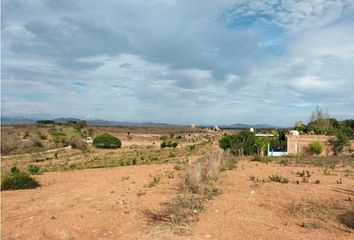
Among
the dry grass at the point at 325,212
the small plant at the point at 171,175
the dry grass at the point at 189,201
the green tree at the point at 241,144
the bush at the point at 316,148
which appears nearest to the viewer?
the dry grass at the point at 325,212


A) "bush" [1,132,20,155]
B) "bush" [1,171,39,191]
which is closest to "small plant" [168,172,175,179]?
"bush" [1,171,39,191]

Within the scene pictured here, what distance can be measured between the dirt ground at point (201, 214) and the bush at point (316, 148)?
55.8ft

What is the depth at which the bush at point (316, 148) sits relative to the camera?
103 ft

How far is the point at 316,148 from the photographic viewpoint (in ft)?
104

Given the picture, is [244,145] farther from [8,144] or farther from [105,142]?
[8,144]

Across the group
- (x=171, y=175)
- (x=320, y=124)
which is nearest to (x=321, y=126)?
(x=320, y=124)

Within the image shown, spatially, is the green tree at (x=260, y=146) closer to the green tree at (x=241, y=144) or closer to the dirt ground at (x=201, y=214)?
the green tree at (x=241, y=144)

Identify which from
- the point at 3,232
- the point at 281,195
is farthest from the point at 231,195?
the point at 3,232

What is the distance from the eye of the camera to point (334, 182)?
44.0 feet

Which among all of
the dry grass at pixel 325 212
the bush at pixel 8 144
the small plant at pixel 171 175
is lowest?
the bush at pixel 8 144

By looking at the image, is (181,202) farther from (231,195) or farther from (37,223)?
(37,223)

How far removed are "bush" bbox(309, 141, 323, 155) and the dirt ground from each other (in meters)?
17.0

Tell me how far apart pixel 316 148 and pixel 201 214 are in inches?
961

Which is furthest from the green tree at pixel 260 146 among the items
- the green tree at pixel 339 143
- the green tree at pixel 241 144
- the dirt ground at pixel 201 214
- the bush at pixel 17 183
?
the bush at pixel 17 183
